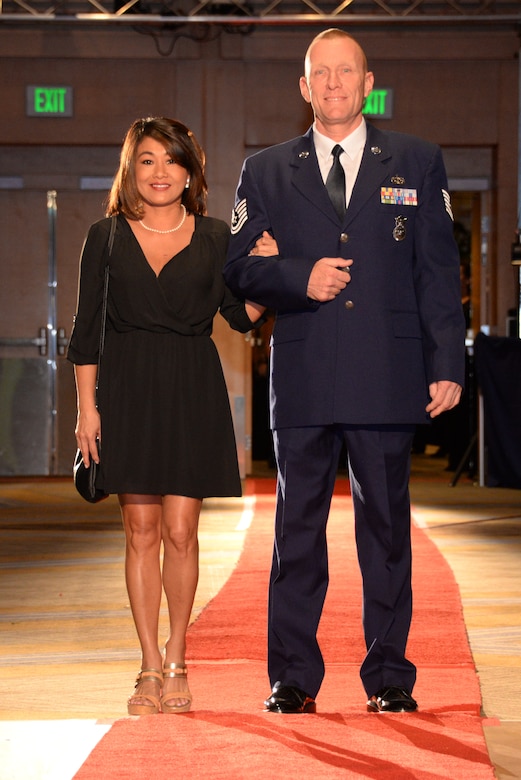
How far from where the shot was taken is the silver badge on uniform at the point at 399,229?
112 inches

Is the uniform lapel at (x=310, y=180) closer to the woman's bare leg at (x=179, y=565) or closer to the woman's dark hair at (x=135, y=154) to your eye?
the woman's dark hair at (x=135, y=154)

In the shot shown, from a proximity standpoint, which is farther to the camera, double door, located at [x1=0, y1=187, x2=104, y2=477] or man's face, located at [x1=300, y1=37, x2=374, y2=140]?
double door, located at [x1=0, y1=187, x2=104, y2=477]

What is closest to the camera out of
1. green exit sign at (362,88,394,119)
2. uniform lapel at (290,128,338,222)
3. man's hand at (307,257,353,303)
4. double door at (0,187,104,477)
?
man's hand at (307,257,353,303)

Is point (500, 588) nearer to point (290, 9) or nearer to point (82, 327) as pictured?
point (82, 327)

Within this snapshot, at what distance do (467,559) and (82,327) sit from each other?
3.15 metres

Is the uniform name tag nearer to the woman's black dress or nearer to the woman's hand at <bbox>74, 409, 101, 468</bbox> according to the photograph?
the woman's black dress

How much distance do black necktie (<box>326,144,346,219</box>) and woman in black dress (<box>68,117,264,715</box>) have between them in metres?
0.34

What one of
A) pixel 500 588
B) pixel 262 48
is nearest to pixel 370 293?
pixel 500 588

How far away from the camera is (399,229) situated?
112 inches

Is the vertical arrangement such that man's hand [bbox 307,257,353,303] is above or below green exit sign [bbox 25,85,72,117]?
below

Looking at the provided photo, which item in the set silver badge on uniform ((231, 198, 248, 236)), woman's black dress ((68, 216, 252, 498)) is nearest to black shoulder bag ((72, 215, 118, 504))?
woman's black dress ((68, 216, 252, 498))

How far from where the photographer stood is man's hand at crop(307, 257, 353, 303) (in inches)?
108

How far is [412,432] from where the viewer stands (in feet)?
9.61

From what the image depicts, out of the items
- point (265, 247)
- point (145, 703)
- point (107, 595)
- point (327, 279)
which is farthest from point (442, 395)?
point (107, 595)
